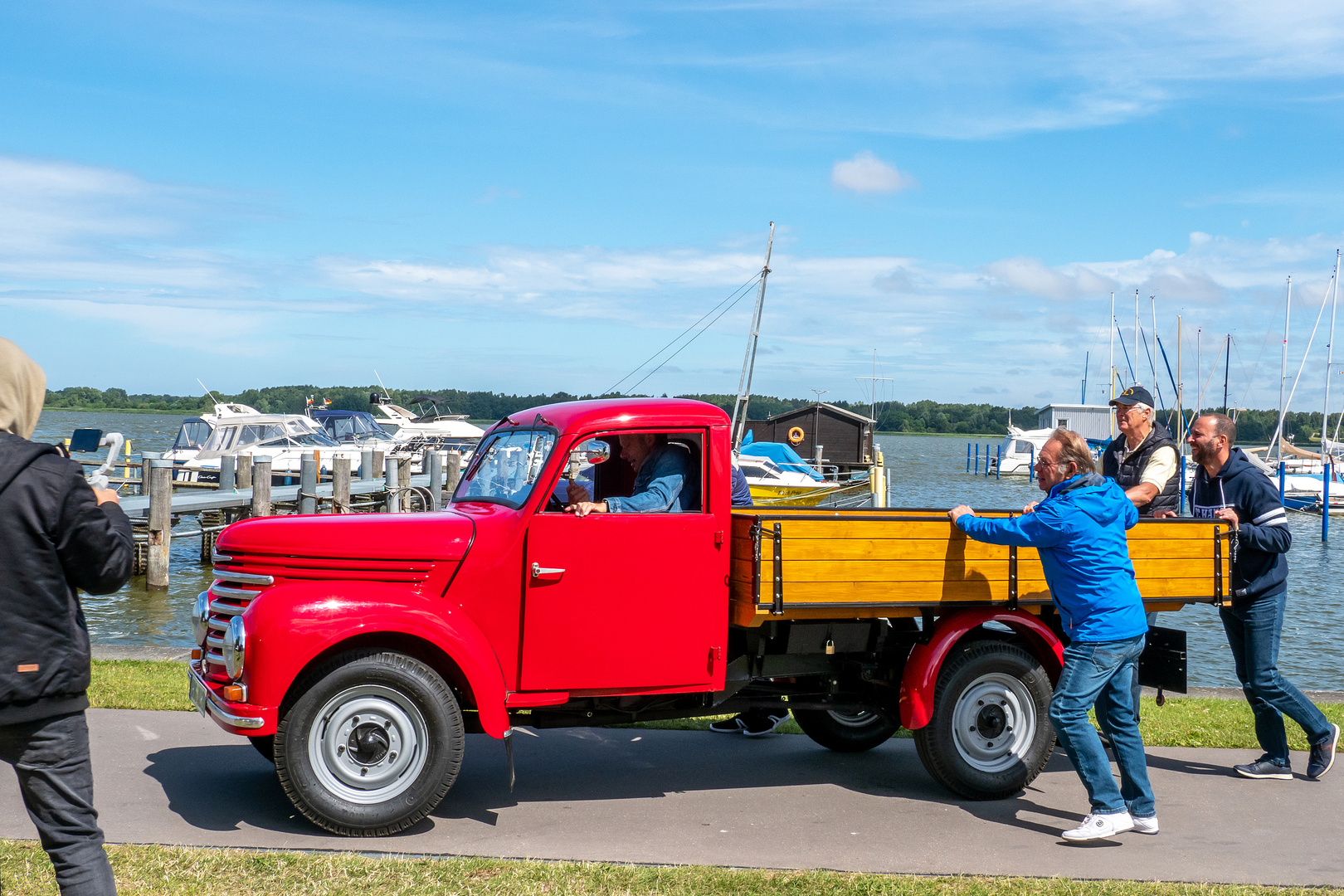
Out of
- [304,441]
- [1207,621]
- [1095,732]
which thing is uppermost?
[304,441]

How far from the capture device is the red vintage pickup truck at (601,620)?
552cm

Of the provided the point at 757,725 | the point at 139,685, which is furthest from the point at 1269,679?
the point at 139,685

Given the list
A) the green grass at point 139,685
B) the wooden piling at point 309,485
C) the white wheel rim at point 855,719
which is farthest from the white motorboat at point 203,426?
the white wheel rim at point 855,719

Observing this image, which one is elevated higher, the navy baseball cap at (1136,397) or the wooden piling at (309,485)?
the navy baseball cap at (1136,397)

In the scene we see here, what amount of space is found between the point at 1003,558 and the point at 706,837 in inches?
85.7

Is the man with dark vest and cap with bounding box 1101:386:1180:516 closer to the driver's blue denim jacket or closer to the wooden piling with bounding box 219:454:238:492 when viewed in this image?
the driver's blue denim jacket

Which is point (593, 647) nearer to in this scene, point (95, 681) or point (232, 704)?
point (232, 704)

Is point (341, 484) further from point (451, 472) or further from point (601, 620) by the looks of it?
point (601, 620)

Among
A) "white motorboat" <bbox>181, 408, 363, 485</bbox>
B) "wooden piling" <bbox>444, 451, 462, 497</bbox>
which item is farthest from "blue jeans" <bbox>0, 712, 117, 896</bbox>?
"white motorboat" <bbox>181, 408, 363, 485</bbox>

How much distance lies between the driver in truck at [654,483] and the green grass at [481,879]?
1733 millimetres

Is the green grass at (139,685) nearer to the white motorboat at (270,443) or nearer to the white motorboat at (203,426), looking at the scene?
the white motorboat at (270,443)

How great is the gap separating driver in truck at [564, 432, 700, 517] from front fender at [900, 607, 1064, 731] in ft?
4.98

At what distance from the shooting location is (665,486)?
604 centimetres

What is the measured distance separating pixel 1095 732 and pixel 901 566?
48.6 inches
